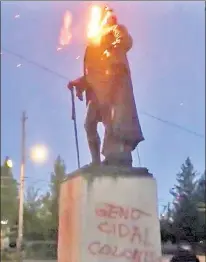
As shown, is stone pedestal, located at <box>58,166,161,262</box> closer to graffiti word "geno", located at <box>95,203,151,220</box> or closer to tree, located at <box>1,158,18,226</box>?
graffiti word "geno", located at <box>95,203,151,220</box>

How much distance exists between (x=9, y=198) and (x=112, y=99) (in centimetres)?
2606

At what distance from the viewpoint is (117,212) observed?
5.47 m

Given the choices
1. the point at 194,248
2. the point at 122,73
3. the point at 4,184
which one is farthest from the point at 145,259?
the point at 4,184

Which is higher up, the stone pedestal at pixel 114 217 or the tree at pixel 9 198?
the tree at pixel 9 198

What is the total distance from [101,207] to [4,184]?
24916 millimetres

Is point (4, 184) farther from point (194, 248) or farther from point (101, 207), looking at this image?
point (101, 207)

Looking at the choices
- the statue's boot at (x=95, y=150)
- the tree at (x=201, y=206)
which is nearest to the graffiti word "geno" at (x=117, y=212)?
the statue's boot at (x=95, y=150)

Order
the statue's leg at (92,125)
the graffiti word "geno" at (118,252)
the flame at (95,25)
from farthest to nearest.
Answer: the flame at (95,25)
the statue's leg at (92,125)
the graffiti word "geno" at (118,252)

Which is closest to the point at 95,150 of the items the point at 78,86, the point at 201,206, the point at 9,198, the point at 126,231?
the point at 78,86

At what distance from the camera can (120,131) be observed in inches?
228

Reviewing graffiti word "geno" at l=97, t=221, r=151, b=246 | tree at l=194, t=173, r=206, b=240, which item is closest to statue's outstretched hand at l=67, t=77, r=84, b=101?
graffiti word "geno" at l=97, t=221, r=151, b=246

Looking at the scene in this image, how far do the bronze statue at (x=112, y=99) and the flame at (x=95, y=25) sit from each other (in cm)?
12

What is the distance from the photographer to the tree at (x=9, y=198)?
2725cm

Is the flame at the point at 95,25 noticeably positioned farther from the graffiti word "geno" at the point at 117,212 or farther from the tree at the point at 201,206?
the tree at the point at 201,206
